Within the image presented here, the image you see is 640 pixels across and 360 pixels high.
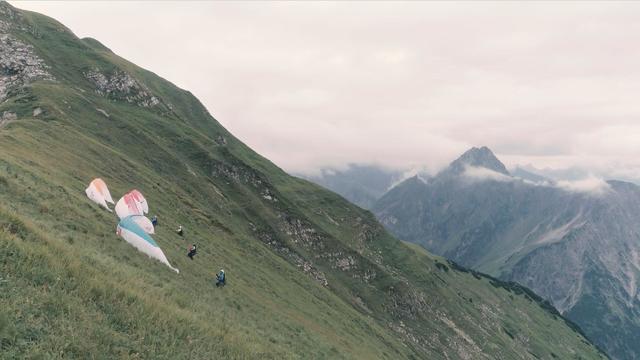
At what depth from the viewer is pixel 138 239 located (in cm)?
4003

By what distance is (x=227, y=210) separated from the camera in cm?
11006

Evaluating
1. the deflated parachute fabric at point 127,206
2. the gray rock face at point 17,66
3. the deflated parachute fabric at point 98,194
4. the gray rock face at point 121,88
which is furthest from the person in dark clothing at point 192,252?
the gray rock face at point 121,88

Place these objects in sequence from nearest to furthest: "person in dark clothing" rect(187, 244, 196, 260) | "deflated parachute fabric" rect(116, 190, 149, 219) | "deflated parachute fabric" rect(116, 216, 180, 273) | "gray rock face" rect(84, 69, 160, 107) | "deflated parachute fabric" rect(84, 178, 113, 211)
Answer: "deflated parachute fabric" rect(116, 216, 180, 273) → "deflated parachute fabric" rect(116, 190, 149, 219) → "deflated parachute fabric" rect(84, 178, 113, 211) → "person in dark clothing" rect(187, 244, 196, 260) → "gray rock face" rect(84, 69, 160, 107)

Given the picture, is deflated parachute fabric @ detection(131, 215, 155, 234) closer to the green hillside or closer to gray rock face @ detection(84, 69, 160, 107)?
the green hillside

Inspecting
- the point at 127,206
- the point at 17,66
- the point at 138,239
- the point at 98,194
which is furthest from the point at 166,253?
the point at 17,66

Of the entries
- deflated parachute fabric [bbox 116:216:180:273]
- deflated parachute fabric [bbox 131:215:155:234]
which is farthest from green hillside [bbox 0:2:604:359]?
deflated parachute fabric [bbox 131:215:155:234]

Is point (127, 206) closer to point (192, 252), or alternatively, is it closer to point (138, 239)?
point (192, 252)

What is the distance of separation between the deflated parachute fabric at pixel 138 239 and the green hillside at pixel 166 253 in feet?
4.38

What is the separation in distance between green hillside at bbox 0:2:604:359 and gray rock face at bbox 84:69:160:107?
0.52 metres

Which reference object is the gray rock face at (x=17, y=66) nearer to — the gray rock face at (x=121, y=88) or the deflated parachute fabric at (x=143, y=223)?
the gray rock face at (x=121, y=88)

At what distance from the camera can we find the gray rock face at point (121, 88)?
14438 centimetres

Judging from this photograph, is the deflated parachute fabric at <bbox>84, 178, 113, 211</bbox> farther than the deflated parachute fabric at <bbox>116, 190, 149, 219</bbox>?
Yes

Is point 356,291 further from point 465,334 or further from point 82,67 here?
point 82,67

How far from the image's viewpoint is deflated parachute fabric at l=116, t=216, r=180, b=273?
1558 inches
